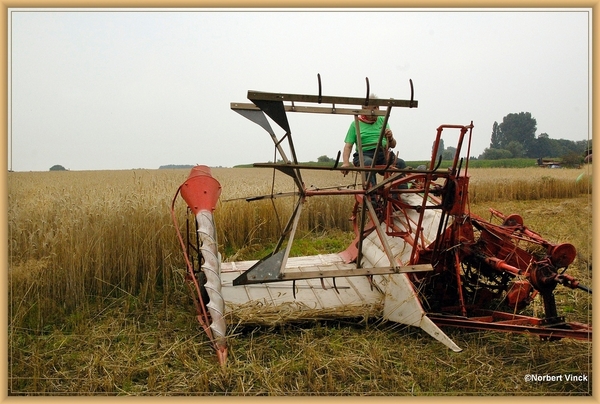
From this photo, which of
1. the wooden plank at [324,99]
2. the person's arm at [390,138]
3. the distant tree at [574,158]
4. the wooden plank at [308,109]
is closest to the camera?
the wooden plank at [324,99]

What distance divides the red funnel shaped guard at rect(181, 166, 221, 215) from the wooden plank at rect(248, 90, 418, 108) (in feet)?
3.68

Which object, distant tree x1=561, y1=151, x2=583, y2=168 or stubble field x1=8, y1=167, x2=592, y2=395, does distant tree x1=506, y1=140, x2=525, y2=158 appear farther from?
stubble field x1=8, y1=167, x2=592, y2=395

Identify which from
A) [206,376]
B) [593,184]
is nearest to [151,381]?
[206,376]

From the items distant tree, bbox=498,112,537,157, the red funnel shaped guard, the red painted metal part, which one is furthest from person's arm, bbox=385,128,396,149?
distant tree, bbox=498,112,537,157

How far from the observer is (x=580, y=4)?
3.56 meters

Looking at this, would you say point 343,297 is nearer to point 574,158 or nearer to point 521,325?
point 521,325

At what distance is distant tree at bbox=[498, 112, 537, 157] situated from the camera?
34.9 feet

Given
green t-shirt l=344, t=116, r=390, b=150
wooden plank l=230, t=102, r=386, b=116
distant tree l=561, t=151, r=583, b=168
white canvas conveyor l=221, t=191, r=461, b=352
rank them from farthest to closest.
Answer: distant tree l=561, t=151, r=583, b=168
green t-shirt l=344, t=116, r=390, b=150
white canvas conveyor l=221, t=191, r=461, b=352
wooden plank l=230, t=102, r=386, b=116

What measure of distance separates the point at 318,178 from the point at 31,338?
9.07 meters

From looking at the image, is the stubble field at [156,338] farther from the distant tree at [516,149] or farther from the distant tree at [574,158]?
the distant tree at [516,149]

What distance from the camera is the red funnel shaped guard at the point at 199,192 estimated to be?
13.8ft

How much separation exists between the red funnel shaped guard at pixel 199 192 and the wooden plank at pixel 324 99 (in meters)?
1.12

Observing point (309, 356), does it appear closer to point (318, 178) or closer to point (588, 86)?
point (588, 86)

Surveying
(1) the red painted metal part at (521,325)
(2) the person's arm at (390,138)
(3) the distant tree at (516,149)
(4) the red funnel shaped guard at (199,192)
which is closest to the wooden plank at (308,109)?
(4) the red funnel shaped guard at (199,192)
